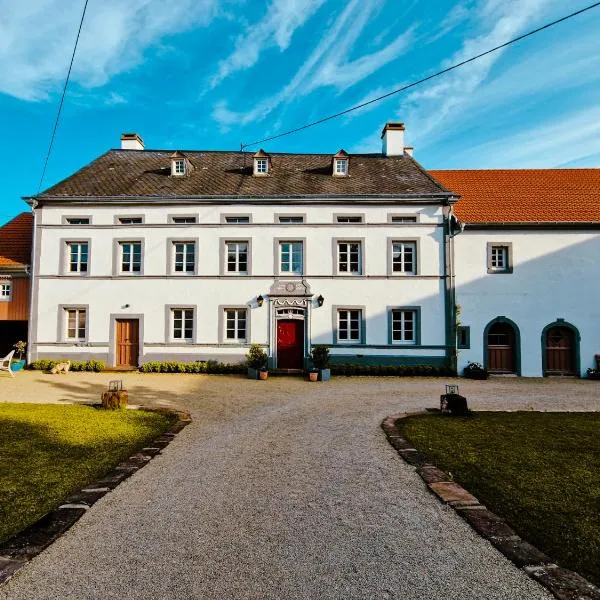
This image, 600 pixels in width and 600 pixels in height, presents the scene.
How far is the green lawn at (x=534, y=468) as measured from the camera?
3795mm

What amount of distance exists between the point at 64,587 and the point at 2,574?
548 mm

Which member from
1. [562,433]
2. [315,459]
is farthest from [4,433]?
[562,433]

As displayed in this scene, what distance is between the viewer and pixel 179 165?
20.2m

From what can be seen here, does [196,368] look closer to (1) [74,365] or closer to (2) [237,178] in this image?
(1) [74,365]

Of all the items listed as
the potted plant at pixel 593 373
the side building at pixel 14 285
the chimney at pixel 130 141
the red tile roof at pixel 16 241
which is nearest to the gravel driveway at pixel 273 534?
the potted plant at pixel 593 373

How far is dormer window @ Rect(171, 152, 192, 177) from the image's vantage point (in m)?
20.1

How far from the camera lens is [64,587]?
10.1 ft

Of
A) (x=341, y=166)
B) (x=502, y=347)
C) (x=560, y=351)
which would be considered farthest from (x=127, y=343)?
(x=560, y=351)

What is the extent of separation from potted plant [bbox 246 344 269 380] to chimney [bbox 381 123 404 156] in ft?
44.0

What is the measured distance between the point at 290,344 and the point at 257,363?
2.15 metres

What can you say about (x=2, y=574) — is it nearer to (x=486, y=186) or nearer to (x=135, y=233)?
(x=135, y=233)

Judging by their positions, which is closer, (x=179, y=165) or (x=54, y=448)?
(x=54, y=448)

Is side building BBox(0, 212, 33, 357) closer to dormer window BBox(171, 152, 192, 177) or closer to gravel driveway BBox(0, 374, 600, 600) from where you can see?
dormer window BBox(171, 152, 192, 177)

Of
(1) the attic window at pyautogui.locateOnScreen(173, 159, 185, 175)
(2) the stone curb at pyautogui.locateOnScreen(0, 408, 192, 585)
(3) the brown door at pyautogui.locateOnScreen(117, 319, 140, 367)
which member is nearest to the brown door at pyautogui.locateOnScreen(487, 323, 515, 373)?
(2) the stone curb at pyautogui.locateOnScreen(0, 408, 192, 585)
